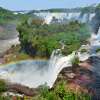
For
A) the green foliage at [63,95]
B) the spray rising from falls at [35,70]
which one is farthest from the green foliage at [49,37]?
the green foliage at [63,95]

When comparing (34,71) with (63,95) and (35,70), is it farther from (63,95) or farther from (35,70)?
(63,95)

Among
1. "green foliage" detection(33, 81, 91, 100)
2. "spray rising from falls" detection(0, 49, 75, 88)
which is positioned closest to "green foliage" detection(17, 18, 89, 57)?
"spray rising from falls" detection(0, 49, 75, 88)

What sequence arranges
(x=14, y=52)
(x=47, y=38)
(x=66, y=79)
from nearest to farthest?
(x=66, y=79)
(x=47, y=38)
(x=14, y=52)

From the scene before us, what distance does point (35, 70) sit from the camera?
1588 inches

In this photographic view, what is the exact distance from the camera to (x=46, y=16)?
62.6m

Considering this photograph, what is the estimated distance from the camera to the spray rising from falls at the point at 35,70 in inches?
1411

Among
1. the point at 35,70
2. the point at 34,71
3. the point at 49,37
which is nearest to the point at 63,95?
the point at 34,71

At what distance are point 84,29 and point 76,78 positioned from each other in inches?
840

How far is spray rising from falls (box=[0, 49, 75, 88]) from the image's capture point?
35.8m

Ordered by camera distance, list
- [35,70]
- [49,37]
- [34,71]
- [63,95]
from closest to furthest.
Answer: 1. [63,95]
2. [34,71]
3. [35,70]
4. [49,37]

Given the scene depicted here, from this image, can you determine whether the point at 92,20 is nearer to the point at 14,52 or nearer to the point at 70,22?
the point at 70,22

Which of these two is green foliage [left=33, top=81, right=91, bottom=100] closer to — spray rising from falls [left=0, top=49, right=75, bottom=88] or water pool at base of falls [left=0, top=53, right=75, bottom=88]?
water pool at base of falls [left=0, top=53, right=75, bottom=88]

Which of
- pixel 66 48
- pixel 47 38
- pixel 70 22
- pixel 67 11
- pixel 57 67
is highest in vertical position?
pixel 67 11

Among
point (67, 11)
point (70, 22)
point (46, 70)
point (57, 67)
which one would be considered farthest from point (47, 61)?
point (67, 11)
